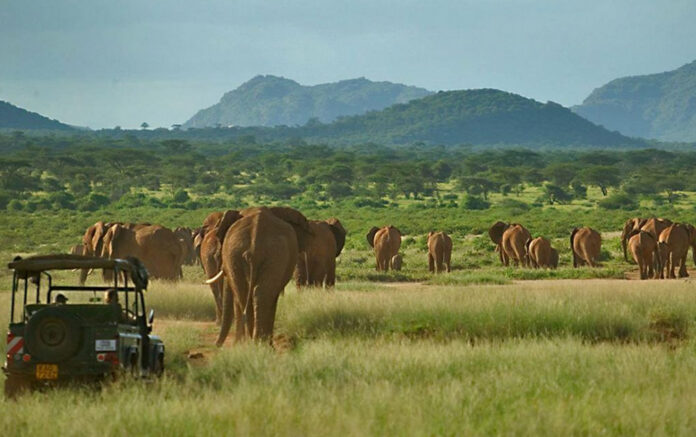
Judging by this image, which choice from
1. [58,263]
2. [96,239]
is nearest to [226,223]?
[58,263]

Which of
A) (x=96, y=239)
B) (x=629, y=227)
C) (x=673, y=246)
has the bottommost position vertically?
(x=673, y=246)

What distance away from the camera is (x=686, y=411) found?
30.0ft

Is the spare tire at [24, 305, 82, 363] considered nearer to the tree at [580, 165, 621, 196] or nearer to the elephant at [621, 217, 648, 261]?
the elephant at [621, 217, 648, 261]

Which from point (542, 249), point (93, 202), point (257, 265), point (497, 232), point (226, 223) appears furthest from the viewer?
point (93, 202)

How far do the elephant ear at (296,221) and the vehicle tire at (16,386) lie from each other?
605cm

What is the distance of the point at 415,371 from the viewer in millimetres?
11633

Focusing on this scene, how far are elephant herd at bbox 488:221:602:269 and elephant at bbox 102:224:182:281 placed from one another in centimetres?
1230

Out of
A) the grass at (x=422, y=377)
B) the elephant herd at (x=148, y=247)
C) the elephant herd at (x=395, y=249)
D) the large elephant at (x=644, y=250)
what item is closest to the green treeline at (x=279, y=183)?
the elephant herd at (x=395, y=249)

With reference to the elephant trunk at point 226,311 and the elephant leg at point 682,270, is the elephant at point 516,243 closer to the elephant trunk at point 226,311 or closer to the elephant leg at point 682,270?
the elephant leg at point 682,270

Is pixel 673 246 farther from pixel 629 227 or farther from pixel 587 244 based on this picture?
pixel 629 227

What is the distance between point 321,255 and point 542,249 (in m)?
14.1

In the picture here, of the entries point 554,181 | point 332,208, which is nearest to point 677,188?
point 554,181

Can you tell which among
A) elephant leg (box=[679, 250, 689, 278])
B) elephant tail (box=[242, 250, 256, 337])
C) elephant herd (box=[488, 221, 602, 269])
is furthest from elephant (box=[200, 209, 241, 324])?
elephant leg (box=[679, 250, 689, 278])

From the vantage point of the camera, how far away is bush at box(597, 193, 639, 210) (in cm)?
8588
